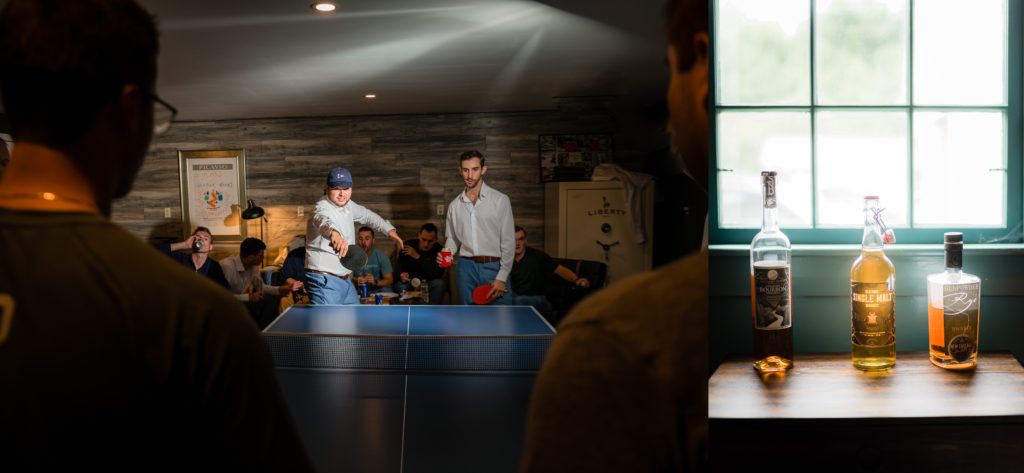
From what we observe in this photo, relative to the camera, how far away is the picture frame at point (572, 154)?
33 centimetres

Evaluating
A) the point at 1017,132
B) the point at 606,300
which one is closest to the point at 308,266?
the point at 606,300

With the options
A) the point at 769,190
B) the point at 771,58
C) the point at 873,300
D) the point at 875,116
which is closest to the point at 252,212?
the point at 769,190

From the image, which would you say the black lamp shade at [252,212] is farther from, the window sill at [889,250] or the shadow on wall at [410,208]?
the window sill at [889,250]

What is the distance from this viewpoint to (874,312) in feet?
4.57

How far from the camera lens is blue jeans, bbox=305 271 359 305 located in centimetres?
33

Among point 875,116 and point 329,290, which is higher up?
point 875,116

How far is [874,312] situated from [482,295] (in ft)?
4.22

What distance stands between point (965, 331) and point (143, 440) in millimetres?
1574

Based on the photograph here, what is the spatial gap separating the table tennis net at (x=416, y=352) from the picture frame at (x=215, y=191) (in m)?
0.06

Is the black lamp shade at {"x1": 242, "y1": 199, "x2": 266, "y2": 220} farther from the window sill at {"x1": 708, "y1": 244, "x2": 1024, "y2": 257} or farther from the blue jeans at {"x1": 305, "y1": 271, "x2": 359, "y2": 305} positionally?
the window sill at {"x1": 708, "y1": 244, "x2": 1024, "y2": 257}

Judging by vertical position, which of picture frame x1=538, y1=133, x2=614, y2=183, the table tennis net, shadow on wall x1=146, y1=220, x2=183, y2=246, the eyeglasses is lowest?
the table tennis net

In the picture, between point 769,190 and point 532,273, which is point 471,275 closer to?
point 532,273

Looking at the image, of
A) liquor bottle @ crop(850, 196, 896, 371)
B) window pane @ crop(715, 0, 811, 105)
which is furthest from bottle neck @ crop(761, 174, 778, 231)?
window pane @ crop(715, 0, 811, 105)

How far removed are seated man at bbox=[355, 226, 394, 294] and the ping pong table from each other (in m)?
0.01
